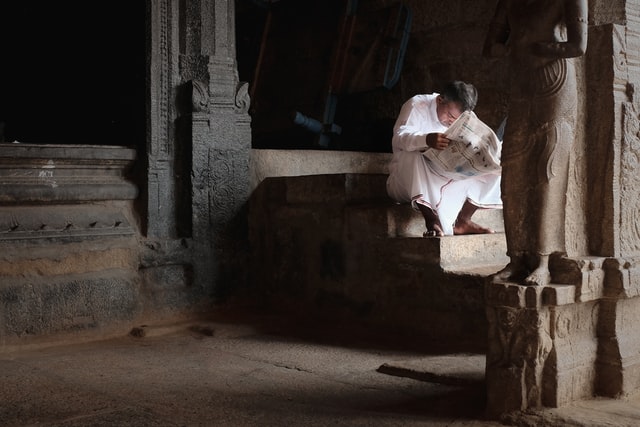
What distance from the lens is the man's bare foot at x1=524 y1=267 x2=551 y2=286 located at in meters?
2.71

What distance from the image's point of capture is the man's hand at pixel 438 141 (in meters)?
4.22

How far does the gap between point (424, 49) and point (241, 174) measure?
7.95ft

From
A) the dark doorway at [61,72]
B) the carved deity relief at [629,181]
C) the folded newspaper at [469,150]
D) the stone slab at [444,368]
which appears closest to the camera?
the carved deity relief at [629,181]

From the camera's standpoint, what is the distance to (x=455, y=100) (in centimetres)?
456

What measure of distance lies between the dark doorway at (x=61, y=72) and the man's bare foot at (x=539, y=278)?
3.64m

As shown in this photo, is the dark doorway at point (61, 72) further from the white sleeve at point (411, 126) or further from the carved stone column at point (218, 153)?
the white sleeve at point (411, 126)

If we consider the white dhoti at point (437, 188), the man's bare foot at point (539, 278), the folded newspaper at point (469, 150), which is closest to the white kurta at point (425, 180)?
the white dhoti at point (437, 188)

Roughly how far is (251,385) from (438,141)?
1.78 m

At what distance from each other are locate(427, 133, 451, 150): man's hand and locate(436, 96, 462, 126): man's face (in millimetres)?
431

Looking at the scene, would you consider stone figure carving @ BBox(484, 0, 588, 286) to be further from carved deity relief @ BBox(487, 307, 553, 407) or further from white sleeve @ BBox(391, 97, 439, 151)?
white sleeve @ BBox(391, 97, 439, 151)

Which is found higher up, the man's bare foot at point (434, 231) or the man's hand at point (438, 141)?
the man's hand at point (438, 141)

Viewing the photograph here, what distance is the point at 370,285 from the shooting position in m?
4.46

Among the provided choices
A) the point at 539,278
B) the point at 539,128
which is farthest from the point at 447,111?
the point at 539,278

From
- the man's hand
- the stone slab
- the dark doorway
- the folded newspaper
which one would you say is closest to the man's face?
the folded newspaper
